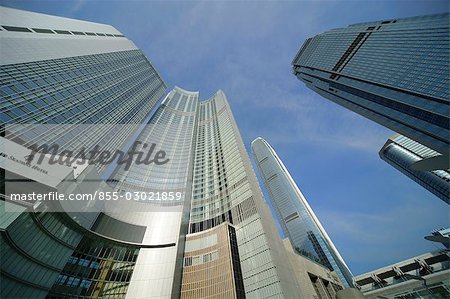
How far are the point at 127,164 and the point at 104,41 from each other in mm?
57397

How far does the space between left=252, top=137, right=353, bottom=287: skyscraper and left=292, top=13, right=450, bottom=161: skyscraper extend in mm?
73194

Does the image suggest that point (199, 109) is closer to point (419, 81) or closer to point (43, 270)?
point (419, 81)

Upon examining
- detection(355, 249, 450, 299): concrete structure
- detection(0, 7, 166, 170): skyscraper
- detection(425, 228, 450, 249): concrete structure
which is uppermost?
detection(0, 7, 166, 170): skyscraper

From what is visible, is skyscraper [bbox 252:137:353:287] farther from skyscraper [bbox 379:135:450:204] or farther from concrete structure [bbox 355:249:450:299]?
skyscraper [bbox 379:135:450:204]

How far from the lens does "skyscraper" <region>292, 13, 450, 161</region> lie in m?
72.6

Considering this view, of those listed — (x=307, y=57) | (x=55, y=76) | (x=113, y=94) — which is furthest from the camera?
(x=307, y=57)

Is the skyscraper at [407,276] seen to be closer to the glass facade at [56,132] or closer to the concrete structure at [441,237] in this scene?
the concrete structure at [441,237]

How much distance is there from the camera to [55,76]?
4938cm

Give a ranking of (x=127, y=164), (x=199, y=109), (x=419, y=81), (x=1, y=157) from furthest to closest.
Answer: (x=199, y=109) → (x=419, y=81) → (x=127, y=164) → (x=1, y=157)

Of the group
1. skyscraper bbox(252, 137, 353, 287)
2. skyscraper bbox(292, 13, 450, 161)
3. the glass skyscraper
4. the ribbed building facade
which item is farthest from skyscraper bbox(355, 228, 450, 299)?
skyscraper bbox(252, 137, 353, 287)

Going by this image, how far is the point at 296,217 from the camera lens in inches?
5891

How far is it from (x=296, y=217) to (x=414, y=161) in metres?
76.7

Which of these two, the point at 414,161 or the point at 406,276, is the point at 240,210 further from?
the point at 414,161

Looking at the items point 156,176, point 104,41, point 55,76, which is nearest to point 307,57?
point 104,41
